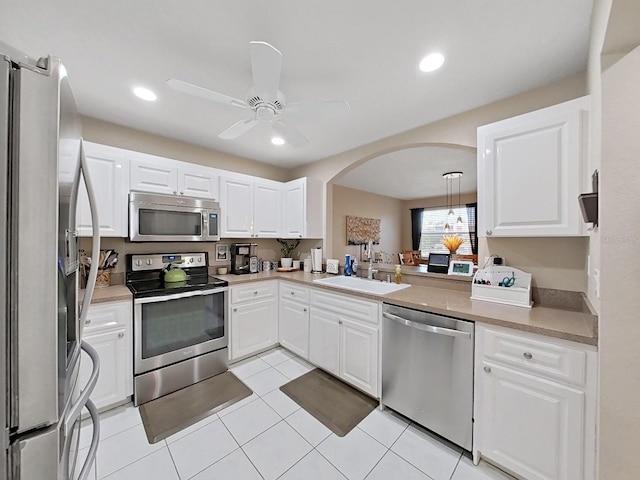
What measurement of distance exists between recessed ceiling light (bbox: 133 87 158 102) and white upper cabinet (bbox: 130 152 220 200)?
1.76 feet

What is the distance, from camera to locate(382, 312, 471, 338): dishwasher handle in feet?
5.08

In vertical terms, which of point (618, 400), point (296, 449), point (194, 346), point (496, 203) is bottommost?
point (296, 449)

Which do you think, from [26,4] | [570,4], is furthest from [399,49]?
[26,4]

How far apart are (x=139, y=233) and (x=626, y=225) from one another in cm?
314

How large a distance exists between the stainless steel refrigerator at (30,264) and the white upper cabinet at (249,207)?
93.2 inches

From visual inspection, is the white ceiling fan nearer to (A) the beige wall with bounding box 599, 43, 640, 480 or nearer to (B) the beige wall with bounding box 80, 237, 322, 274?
(A) the beige wall with bounding box 599, 43, 640, 480

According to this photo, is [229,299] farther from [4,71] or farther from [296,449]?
[4,71]

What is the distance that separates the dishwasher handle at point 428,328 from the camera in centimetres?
155

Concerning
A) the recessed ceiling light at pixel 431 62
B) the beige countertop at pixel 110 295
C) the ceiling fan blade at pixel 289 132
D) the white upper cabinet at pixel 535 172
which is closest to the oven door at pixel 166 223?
the beige countertop at pixel 110 295

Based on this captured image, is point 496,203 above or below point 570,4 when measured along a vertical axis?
below

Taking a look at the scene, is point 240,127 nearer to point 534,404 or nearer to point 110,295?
point 110,295

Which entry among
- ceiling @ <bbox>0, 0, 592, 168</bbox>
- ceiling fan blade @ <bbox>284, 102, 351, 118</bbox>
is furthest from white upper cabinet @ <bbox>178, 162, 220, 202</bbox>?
ceiling fan blade @ <bbox>284, 102, 351, 118</bbox>

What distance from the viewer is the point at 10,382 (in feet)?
1.72

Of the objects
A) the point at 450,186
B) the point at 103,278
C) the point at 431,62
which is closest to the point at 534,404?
the point at 431,62
